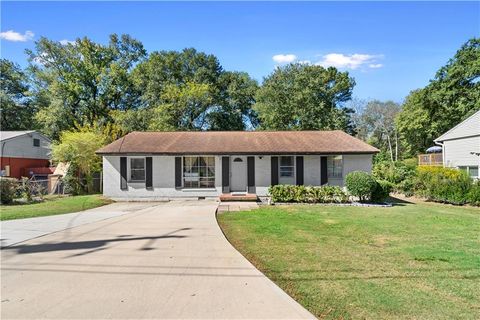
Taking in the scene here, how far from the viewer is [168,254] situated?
716cm

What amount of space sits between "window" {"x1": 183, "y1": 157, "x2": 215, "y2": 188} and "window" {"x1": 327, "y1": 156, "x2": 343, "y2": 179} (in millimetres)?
6423

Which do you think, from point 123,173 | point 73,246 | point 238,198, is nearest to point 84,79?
point 123,173

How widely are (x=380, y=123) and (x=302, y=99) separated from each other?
94.5 ft

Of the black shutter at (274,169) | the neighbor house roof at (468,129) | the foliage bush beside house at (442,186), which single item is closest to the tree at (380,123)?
the neighbor house roof at (468,129)

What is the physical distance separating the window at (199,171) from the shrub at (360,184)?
7.33 m

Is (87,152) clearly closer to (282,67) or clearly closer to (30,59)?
(282,67)

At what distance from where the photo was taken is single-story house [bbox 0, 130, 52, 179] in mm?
29531

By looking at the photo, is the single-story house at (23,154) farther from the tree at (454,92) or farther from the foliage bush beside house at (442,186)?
the tree at (454,92)

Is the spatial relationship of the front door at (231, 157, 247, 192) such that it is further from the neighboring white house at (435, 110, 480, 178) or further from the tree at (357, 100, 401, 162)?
the tree at (357, 100, 401, 162)

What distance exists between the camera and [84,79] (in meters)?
35.5

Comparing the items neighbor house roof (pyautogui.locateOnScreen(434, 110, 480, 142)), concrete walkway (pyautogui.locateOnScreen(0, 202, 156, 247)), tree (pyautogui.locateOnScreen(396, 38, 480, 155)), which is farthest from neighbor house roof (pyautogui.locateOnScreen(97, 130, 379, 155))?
tree (pyautogui.locateOnScreen(396, 38, 480, 155))

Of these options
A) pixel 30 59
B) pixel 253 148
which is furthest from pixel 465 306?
pixel 30 59

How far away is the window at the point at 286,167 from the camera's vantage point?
19.8m

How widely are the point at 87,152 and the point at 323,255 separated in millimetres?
20110
